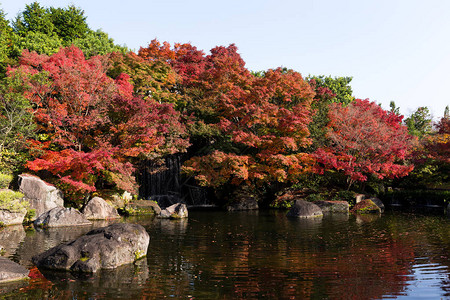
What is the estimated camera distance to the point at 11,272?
31.2 feet

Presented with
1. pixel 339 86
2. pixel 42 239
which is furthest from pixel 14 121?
pixel 339 86

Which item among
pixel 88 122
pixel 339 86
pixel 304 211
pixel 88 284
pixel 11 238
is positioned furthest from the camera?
pixel 339 86

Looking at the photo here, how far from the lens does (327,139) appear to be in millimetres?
32500

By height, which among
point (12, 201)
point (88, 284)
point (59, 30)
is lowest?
point (88, 284)

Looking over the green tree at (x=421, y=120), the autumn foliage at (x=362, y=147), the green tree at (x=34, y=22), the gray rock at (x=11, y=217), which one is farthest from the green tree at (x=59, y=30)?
the green tree at (x=421, y=120)

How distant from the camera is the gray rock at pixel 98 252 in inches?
421

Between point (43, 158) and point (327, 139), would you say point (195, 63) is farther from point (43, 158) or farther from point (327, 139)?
point (43, 158)

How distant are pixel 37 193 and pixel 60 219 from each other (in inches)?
125

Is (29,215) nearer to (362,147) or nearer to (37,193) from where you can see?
(37,193)

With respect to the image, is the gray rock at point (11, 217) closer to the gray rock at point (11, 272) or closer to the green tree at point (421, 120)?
the gray rock at point (11, 272)

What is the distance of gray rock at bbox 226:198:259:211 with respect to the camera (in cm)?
2997

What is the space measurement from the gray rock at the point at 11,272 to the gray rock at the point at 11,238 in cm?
284

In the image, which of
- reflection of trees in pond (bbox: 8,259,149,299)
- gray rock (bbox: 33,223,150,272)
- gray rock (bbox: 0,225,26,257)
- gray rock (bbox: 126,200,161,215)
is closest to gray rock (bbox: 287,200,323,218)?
gray rock (bbox: 126,200,161,215)

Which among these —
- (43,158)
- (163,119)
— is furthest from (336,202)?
(43,158)
